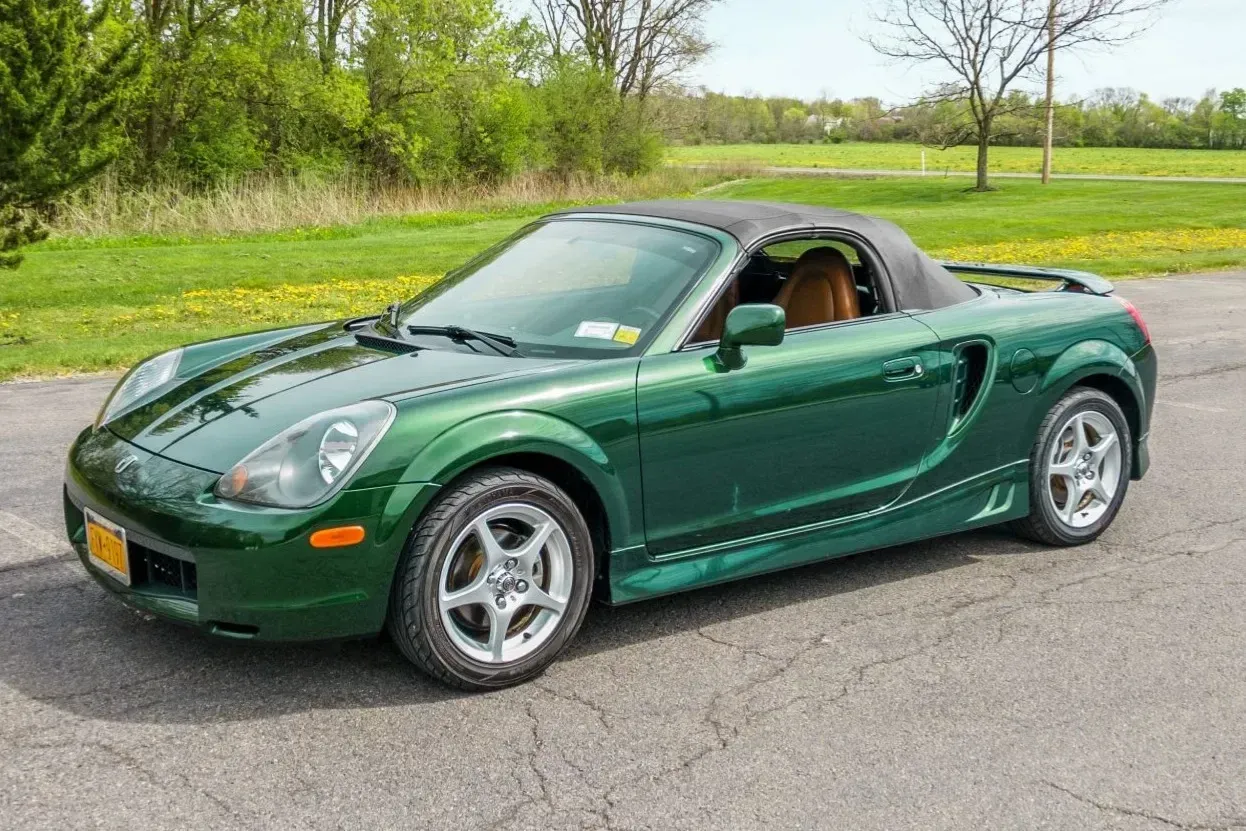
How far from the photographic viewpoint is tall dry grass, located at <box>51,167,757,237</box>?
2198 cm

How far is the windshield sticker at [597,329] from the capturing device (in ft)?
14.2

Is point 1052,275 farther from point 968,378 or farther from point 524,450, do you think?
point 524,450

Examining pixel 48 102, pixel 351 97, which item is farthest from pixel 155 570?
pixel 351 97

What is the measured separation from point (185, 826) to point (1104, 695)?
2650 mm

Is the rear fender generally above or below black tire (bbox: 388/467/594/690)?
above

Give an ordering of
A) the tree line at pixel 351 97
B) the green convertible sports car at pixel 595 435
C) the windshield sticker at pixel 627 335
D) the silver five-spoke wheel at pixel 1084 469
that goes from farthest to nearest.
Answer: the tree line at pixel 351 97, the silver five-spoke wheel at pixel 1084 469, the windshield sticker at pixel 627 335, the green convertible sports car at pixel 595 435

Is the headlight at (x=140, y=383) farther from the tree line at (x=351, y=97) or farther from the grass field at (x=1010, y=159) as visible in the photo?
the grass field at (x=1010, y=159)

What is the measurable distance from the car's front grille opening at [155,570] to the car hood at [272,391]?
0.29 meters

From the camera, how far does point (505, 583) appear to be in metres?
3.81

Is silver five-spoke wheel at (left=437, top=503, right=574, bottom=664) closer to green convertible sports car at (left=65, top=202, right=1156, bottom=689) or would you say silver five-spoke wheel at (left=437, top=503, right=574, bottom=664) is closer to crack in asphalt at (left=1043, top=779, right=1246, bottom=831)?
green convertible sports car at (left=65, top=202, right=1156, bottom=689)

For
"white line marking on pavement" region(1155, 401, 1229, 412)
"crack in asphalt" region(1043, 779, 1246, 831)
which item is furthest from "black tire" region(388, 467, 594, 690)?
"white line marking on pavement" region(1155, 401, 1229, 412)

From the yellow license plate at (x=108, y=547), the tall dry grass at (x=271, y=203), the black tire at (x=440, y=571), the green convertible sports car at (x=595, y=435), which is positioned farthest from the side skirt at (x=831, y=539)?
the tall dry grass at (x=271, y=203)

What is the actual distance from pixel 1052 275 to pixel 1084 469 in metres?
1.09

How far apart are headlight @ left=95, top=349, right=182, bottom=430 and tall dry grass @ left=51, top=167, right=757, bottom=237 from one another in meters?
17.7
